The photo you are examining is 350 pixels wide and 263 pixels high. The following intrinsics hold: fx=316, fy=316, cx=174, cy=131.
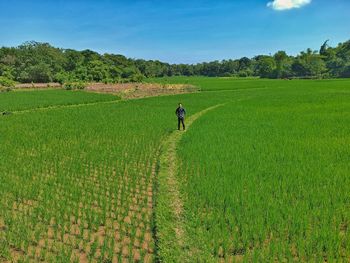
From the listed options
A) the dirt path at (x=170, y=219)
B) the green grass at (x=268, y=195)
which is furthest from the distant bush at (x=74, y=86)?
the dirt path at (x=170, y=219)

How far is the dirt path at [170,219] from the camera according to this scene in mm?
4684

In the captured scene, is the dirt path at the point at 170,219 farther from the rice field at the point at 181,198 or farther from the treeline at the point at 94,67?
the treeline at the point at 94,67

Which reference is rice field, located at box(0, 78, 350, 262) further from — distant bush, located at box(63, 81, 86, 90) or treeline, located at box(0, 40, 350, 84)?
treeline, located at box(0, 40, 350, 84)

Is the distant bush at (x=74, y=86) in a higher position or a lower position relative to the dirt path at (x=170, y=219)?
higher

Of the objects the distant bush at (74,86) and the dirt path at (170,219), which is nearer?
the dirt path at (170,219)

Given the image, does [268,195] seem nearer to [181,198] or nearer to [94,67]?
[181,198]

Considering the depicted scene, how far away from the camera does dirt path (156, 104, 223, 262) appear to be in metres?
4.68

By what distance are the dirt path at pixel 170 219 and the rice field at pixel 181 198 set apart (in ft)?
0.08

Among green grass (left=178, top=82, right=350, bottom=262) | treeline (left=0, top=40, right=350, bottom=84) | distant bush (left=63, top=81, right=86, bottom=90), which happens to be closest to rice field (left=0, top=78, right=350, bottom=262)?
green grass (left=178, top=82, right=350, bottom=262)

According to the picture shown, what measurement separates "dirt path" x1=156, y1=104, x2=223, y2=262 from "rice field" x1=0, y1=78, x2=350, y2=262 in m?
0.02

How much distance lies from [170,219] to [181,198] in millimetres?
996

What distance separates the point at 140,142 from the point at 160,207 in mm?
6359

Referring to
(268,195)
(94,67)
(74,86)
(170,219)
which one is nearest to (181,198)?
(170,219)

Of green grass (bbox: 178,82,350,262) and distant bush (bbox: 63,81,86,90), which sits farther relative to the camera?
distant bush (bbox: 63,81,86,90)
